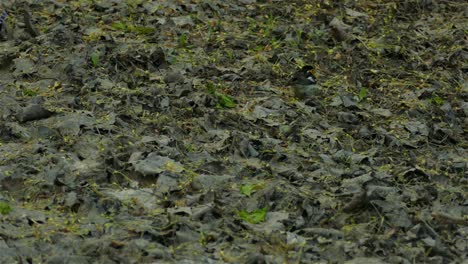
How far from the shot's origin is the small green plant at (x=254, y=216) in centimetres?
418

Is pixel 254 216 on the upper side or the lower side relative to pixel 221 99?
upper

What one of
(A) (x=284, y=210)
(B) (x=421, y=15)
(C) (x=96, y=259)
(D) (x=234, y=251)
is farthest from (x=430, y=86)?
(C) (x=96, y=259)

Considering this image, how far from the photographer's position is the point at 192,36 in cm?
660

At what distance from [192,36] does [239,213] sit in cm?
265

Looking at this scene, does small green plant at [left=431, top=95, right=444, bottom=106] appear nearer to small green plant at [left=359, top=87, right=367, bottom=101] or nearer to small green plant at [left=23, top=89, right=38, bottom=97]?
small green plant at [left=359, top=87, right=367, bottom=101]

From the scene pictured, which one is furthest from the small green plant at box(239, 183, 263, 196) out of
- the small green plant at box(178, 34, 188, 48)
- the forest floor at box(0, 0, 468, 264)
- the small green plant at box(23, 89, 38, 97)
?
the small green plant at box(178, 34, 188, 48)

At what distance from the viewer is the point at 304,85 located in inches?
234

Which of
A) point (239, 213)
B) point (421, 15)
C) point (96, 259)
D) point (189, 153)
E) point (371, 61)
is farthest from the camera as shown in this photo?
point (421, 15)

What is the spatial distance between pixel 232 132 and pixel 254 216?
1016mm

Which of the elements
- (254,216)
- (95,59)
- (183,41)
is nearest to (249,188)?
(254,216)

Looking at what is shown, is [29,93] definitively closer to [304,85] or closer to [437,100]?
[304,85]

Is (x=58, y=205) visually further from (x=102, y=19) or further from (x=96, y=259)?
(x=102, y=19)

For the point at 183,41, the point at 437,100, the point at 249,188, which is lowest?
the point at 437,100

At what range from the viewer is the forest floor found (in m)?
4.01
